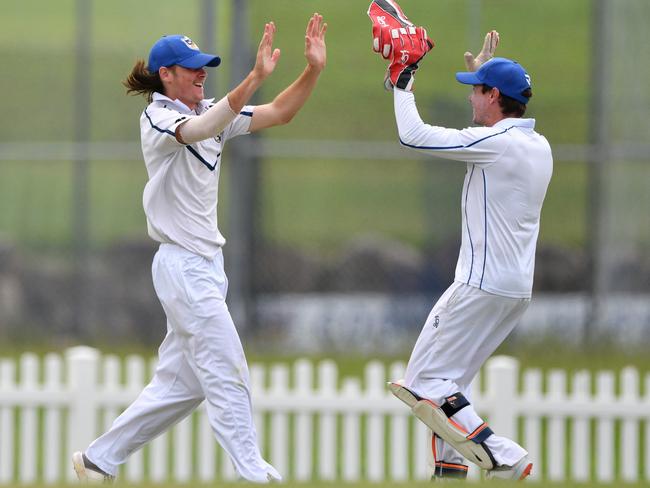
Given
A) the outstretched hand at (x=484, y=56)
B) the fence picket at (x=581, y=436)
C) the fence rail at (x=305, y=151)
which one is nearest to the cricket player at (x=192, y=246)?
the outstretched hand at (x=484, y=56)

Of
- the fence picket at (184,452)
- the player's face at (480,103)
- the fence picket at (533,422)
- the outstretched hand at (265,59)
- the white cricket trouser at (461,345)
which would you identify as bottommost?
the fence picket at (184,452)

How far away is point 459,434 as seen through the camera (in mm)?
6406

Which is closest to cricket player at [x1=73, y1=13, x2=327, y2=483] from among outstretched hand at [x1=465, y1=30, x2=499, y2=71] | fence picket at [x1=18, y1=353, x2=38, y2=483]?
outstretched hand at [x1=465, y1=30, x2=499, y2=71]

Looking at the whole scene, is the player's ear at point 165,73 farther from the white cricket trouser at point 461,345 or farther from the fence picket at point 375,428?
the fence picket at point 375,428

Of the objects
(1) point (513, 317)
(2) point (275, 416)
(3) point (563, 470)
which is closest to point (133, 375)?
(2) point (275, 416)

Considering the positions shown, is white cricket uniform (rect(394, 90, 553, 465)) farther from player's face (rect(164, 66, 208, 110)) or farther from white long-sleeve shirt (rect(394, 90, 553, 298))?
player's face (rect(164, 66, 208, 110))

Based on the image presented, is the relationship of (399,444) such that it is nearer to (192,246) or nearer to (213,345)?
(213,345)

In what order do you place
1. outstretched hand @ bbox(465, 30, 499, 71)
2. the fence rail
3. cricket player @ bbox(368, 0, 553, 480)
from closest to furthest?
1. cricket player @ bbox(368, 0, 553, 480)
2. outstretched hand @ bbox(465, 30, 499, 71)
3. the fence rail

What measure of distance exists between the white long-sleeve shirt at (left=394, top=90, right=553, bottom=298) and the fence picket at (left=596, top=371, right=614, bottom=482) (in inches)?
125

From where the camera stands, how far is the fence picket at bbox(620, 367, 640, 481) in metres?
9.41

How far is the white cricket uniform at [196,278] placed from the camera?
20.8 feet

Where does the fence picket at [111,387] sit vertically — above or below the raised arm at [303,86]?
below

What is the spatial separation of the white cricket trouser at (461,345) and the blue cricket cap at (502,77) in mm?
923

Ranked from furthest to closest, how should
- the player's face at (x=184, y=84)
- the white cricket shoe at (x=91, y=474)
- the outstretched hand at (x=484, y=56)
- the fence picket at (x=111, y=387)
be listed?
the fence picket at (x=111, y=387) < the outstretched hand at (x=484, y=56) < the white cricket shoe at (x=91, y=474) < the player's face at (x=184, y=84)
